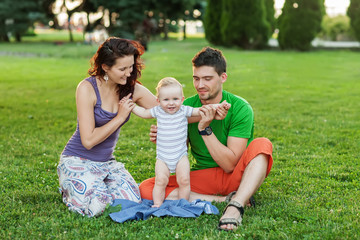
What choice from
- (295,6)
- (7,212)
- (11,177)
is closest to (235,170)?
(7,212)

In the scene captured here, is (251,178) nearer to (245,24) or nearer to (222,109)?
(222,109)

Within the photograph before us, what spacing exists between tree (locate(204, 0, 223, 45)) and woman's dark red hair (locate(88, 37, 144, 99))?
780 inches

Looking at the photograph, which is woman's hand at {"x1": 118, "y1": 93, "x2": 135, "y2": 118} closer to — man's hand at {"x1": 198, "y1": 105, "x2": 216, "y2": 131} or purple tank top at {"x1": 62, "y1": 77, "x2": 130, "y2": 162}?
purple tank top at {"x1": 62, "y1": 77, "x2": 130, "y2": 162}

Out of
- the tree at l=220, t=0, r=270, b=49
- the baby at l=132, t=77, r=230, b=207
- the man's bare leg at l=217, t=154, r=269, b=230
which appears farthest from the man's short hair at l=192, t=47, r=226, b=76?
the tree at l=220, t=0, r=270, b=49

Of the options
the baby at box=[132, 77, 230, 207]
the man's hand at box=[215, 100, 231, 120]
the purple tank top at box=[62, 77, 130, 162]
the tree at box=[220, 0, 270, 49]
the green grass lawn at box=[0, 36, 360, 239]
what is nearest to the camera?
the green grass lawn at box=[0, 36, 360, 239]

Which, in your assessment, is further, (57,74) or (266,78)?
(57,74)

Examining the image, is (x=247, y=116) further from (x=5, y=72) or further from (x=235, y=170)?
(x=5, y=72)

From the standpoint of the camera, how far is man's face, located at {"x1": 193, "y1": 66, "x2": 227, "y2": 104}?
3.91 metres

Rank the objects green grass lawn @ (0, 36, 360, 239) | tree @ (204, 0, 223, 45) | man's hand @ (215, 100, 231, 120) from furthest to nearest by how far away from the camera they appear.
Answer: tree @ (204, 0, 223, 45) < man's hand @ (215, 100, 231, 120) < green grass lawn @ (0, 36, 360, 239)

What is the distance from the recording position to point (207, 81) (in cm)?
394

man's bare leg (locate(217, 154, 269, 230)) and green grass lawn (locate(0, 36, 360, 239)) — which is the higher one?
man's bare leg (locate(217, 154, 269, 230))

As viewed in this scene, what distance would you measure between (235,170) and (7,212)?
1961 mm

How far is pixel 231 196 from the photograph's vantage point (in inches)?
157

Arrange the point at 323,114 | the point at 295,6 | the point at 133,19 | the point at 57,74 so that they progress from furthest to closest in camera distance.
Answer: the point at 133,19
the point at 295,6
the point at 57,74
the point at 323,114
